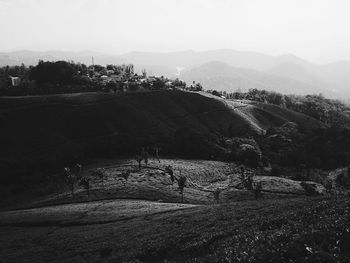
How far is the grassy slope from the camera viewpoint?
30.6m

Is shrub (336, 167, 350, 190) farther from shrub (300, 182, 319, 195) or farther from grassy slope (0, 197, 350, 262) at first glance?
grassy slope (0, 197, 350, 262)

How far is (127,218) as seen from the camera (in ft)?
263

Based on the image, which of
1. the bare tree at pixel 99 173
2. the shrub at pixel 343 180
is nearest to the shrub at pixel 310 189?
the shrub at pixel 343 180

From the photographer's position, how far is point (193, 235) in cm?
4959

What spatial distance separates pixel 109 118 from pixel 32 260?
467 feet

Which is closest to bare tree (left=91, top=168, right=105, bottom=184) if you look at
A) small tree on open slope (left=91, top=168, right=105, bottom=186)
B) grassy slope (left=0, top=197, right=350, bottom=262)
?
small tree on open slope (left=91, top=168, right=105, bottom=186)

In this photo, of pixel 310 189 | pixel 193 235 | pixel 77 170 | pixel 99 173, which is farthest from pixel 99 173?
pixel 193 235

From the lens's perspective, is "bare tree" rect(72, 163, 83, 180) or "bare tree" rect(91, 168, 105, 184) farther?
"bare tree" rect(72, 163, 83, 180)

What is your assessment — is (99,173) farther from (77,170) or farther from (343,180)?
(343,180)

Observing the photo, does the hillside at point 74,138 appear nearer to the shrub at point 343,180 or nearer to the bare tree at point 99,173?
the bare tree at point 99,173

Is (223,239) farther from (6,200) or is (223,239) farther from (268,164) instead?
(268,164)

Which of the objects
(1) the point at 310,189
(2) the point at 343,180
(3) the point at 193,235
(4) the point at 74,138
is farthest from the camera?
(4) the point at 74,138

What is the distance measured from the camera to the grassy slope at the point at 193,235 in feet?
100

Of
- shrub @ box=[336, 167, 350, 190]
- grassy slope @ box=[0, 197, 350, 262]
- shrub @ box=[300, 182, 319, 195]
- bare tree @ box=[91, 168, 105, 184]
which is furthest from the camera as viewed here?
shrub @ box=[336, 167, 350, 190]
